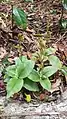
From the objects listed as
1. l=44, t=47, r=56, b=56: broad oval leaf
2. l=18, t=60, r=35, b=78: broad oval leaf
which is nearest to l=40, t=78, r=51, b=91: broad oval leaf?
l=18, t=60, r=35, b=78: broad oval leaf

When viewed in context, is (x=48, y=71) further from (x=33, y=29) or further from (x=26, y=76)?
(x=33, y=29)

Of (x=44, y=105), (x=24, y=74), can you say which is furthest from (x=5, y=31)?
(x=44, y=105)

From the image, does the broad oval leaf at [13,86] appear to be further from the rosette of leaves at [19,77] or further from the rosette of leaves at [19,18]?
the rosette of leaves at [19,18]

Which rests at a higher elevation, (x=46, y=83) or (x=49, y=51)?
(x=49, y=51)

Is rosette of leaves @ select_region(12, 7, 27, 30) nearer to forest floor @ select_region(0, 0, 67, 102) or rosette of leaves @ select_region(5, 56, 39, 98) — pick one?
forest floor @ select_region(0, 0, 67, 102)

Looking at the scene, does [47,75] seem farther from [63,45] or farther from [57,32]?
[57,32]

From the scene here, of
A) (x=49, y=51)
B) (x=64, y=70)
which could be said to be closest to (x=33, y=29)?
(x=49, y=51)
